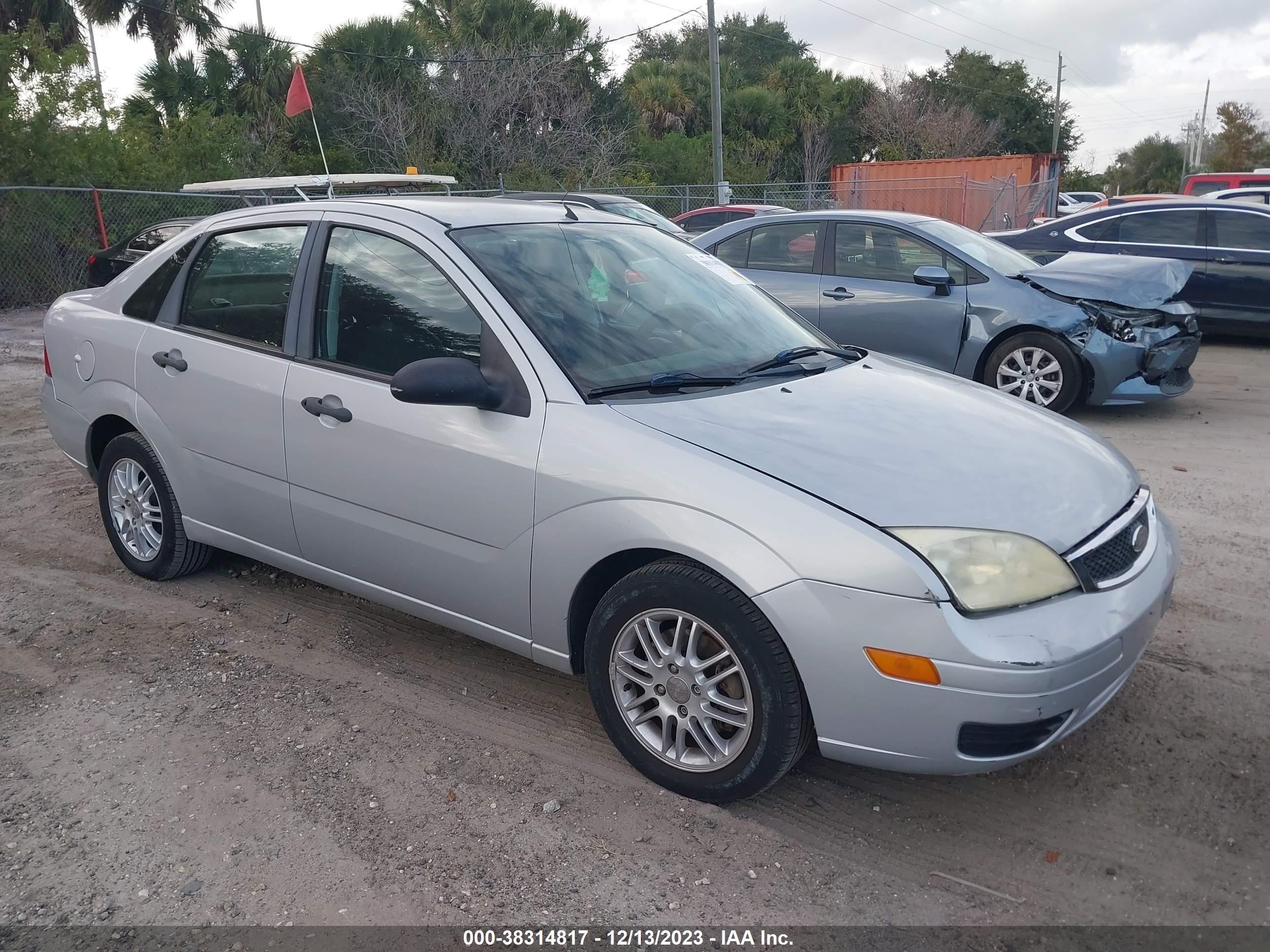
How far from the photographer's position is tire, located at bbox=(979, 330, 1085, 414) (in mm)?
7492

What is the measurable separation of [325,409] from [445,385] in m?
0.75

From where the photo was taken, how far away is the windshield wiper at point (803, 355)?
3.65 metres

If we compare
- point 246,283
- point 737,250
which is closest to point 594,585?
point 246,283

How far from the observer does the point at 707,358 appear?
3.61 metres

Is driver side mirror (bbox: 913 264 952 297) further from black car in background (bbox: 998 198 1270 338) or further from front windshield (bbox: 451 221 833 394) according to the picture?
front windshield (bbox: 451 221 833 394)

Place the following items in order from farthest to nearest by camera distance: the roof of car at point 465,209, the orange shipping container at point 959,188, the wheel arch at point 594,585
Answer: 1. the orange shipping container at point 959,188
2. the roof of car at point 465,209
3. the wheel arch at point 594,585

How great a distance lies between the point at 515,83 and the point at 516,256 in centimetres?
2656

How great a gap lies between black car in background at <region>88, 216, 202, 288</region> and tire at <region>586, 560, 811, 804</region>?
10.8 meters

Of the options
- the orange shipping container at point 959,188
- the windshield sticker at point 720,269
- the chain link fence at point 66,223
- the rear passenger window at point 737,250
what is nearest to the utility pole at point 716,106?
the orange shipping container at point 959,188

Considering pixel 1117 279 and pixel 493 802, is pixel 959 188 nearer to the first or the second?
pixel 1117 279

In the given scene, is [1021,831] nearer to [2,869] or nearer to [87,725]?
[2,869]

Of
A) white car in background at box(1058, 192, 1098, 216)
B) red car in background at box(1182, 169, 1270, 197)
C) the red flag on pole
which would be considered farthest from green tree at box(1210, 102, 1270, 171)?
the red flag on pole

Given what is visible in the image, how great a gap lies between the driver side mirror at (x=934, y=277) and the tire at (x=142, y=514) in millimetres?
5180

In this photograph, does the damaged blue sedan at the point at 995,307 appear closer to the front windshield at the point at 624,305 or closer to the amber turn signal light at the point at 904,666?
the front windshield at the point at 624,305
